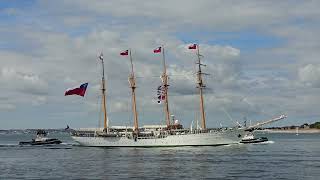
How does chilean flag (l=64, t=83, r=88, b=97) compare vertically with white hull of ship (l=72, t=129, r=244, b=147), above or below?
above

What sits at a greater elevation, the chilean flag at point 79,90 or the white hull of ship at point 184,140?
the chilean flag at point 79,90

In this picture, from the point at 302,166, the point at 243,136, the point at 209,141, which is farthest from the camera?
the point at 243,136

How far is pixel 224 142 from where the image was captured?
483ft

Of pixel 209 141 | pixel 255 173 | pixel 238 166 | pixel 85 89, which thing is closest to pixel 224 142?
pixel 209 141

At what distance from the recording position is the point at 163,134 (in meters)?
147

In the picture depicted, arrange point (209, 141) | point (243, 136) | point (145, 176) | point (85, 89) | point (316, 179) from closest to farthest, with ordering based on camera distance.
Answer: point (316, 179), point (145, 176), point (85, 89), point (209, 141), point (243, 136)

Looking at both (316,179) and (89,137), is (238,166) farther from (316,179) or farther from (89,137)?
(89,137)

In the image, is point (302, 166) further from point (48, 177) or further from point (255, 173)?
point (48, 177)

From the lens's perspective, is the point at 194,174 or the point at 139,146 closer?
the point at 194,174

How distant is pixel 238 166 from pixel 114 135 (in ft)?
240

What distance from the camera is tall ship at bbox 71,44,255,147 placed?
144 m

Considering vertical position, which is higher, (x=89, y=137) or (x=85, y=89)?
Answer: (x=85, y=89)

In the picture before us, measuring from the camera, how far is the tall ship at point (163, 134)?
144 m

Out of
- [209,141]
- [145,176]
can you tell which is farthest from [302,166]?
[209,141]
